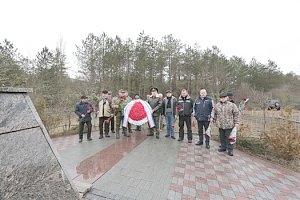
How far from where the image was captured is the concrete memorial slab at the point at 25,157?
1892 millimetres

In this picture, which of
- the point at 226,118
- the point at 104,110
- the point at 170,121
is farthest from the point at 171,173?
the point at 104,110

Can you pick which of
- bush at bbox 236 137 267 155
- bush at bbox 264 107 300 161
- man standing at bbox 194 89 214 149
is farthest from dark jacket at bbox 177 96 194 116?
bush at bbox 264 107 300 161

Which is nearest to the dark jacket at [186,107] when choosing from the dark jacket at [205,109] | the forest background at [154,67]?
the dark jacket at [205,109]

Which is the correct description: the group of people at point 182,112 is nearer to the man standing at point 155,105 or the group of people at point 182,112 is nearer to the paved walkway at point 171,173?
the man standing at point 155,105

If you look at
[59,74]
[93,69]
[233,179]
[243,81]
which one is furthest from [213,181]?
[243,81]

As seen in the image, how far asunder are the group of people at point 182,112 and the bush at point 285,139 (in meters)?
1.16

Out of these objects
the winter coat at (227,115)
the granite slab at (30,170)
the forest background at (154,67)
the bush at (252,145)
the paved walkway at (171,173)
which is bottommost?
the paved walkway at (171,173)

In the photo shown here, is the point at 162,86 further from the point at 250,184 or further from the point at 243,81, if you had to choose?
the point at 250,184

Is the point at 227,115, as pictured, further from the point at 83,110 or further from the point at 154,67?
the point at 154,67

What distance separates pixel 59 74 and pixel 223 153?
1331 cm

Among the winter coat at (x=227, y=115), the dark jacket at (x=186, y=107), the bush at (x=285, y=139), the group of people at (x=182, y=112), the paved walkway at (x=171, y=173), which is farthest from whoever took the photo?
the dark jacket at (x=186, y=107)

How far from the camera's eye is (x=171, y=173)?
4156mm

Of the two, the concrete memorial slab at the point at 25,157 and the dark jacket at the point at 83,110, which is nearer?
the concrete memorial slab at the point at 25,157

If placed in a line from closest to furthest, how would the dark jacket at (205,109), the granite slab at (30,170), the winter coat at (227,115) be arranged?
the granite slab at (30,170), the winter coat at (227,115), the dark jacket at (205,109)
